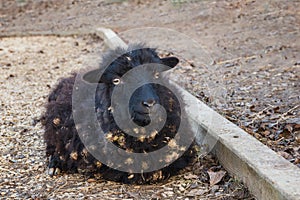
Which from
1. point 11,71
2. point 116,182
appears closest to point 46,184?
point 116,182

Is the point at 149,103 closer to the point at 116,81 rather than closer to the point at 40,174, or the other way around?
the point at 116,81

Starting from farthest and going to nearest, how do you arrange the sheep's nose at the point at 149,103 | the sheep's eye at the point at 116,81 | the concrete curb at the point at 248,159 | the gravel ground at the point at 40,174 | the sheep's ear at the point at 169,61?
1. the sheep's ear at the point at 169,61
2. the sheep's eye at the point at 116,81
3. the gravel ground at the point at 40,174
4. the sheep's nose at the point at 149,103
5. the concrete curb at the point at 248,159

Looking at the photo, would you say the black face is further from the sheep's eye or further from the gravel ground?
the gravel ground

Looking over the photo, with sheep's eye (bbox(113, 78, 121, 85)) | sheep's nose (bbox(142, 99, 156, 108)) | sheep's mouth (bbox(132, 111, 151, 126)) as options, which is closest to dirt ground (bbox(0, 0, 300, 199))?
sheep's mouth (bbox(132, 111, 151, 126))

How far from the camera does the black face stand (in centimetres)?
361

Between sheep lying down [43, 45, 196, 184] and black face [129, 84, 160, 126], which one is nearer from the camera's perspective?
black face [129, 84, 160, 126]

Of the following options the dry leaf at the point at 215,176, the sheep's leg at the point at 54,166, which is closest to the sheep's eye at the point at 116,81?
the sheep's leg at the point at 54,166

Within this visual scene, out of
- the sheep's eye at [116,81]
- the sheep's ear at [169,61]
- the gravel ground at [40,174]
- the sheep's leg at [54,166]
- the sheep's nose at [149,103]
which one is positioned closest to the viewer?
the sheep's nose at [149,103]

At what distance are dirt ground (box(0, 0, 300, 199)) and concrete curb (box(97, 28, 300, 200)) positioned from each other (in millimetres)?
139

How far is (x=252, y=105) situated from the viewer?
16.7 ft

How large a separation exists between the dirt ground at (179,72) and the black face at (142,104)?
0.56 meters

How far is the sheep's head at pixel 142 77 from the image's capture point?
3.65 meters

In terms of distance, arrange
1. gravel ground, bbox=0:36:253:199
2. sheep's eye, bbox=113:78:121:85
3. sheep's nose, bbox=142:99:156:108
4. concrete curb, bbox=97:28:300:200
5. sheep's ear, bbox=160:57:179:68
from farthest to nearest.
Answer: sheep's ear, bbox=160:57:179:68
sheep's eye, bbox=113:78:121:85
gravel ground, bbox=0:36:253:199
sheep's nose, bbox=142:99:156:108
concrete curb, bbox=97:28:300:200

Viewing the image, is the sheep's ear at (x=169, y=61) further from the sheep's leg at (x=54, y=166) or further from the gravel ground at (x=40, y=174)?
the sheep's leg at (x=54, y=166)
